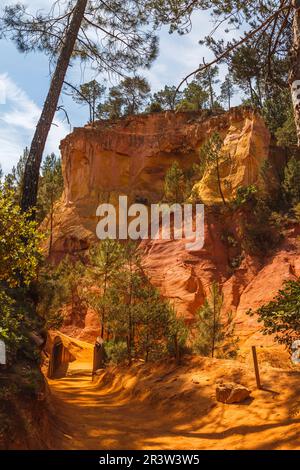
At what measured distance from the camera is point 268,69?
922 cm

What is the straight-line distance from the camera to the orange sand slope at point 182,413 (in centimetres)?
651

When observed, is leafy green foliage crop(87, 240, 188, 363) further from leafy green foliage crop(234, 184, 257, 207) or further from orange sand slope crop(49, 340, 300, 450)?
leafy green foliage crop(234, 184, 257, 207)

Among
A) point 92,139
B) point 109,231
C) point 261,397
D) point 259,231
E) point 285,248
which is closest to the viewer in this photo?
point 261,397

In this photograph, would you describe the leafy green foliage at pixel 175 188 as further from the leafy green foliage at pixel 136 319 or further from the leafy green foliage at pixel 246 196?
the leafy green foliage at pixel 136 319

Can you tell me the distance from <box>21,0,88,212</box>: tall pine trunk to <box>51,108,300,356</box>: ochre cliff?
50.3ft

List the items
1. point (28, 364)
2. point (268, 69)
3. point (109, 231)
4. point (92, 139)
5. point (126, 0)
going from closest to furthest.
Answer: point (28, 364)
point (268, 69)
point (126, 0)
point (109, 231)
point (92, 139)

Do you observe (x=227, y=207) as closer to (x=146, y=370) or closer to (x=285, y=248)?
(x=285, y=248)

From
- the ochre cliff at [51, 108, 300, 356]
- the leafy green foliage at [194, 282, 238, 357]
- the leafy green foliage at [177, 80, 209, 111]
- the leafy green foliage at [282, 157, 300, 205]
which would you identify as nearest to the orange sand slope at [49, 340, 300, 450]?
the leafy green foliage at [194, 282, 238, 357]

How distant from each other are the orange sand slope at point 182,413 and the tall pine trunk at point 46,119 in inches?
195

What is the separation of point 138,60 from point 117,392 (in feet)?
35.5

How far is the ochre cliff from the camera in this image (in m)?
24.4

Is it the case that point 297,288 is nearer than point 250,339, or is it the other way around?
point 297,288

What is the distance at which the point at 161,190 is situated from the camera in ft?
118

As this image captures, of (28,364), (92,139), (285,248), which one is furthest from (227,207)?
(28,364)
